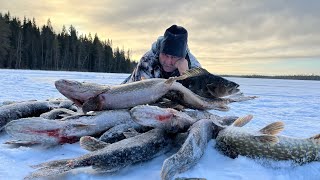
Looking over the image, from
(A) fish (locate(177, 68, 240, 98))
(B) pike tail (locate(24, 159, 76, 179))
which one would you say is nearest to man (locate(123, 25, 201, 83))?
(A) fish (locate(177, 68, 240, 98))

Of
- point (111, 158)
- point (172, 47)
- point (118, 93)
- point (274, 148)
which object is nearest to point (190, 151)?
point (111, 158)

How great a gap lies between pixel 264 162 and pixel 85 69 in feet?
240

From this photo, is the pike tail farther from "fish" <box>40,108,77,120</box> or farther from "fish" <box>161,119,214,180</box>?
"fish" <box>40,108,77,120</box>

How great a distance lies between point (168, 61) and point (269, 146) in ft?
10.5

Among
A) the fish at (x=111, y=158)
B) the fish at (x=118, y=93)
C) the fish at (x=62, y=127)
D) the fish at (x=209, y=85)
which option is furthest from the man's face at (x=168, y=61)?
the fish at (x=111, y=158)

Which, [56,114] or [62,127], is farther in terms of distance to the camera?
[56,114]

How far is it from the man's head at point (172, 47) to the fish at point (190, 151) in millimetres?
2493

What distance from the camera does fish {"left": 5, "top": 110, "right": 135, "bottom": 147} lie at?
371cm

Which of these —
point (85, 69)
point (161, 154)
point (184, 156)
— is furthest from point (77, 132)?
point (85, 69)

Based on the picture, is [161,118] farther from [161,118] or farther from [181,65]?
[181,65]

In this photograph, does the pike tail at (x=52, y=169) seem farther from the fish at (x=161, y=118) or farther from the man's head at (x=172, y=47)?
the man's head at (x=172, y=47)

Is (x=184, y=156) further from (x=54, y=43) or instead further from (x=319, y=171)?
(x=54, y=43)

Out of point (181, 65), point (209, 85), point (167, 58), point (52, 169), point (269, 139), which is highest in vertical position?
point (167, 58)

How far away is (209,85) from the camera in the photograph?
464 centimetres
